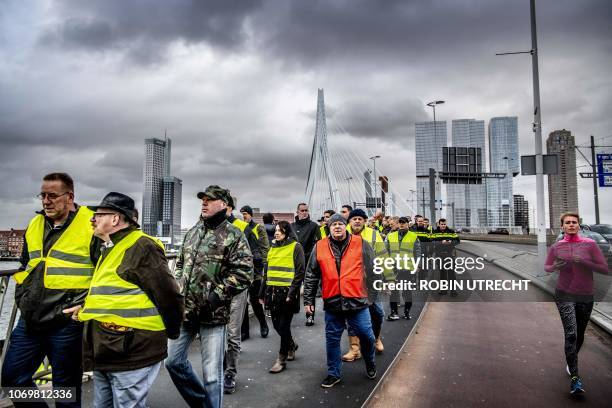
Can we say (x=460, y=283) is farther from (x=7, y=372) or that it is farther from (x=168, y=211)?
(x=168, y=211)

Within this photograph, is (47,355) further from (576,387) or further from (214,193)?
(576,387)

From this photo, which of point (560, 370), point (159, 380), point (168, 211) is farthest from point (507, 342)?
→ point (168, 211)

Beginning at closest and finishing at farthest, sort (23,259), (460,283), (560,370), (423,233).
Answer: (23,259) < (560,370) < (460,283) < (423,233)

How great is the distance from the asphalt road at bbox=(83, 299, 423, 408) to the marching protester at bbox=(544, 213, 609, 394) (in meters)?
1.93

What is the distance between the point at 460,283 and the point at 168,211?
480ft

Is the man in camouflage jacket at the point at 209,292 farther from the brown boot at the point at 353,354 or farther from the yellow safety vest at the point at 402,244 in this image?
the yellow safety vest at the point at 402,244

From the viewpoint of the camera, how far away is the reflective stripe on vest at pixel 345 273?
14.2 ft

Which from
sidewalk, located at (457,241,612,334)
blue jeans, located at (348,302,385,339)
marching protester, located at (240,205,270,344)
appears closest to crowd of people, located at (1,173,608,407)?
blue jeans, located at (348,302,385,339)

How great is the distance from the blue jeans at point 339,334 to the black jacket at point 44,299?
95.9 inches

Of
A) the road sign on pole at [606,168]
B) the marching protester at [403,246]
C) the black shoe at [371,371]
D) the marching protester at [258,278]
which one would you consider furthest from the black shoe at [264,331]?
the road sign on pole at [606,168]

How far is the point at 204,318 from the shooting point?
10.2 feet

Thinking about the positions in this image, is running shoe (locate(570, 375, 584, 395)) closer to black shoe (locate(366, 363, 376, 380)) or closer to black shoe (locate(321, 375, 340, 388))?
black shoe (locate(366, 363, 376, 380))

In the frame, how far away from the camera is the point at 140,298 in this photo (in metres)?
2.40

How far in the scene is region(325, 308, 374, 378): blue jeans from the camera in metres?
4.28
